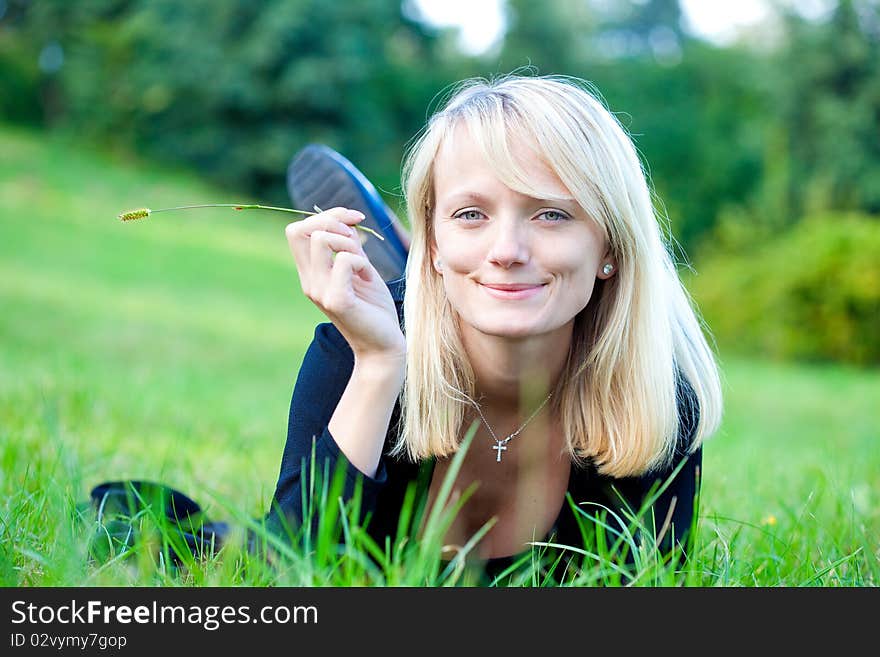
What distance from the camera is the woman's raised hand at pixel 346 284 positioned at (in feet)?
5.98

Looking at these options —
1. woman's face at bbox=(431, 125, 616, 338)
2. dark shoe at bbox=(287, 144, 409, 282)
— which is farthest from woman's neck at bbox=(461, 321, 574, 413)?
dark shoe at bbox=(287, 144, 409, 282)

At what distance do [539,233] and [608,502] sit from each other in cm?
69

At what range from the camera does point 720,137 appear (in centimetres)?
3209

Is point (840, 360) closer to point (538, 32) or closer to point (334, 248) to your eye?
point (334, 248)

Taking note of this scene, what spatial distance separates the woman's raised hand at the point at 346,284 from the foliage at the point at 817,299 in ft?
45.4

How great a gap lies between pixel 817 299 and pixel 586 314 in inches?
541

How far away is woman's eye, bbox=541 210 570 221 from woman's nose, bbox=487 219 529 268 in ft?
0.19

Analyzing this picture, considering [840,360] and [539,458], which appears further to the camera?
[840,360]

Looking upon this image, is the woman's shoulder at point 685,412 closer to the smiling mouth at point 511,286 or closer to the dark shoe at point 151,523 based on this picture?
the smiling mouth at point 511,286

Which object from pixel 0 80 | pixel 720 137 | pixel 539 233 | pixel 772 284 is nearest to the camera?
pixel 539 233

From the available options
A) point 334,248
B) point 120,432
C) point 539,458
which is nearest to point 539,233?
point 334,248

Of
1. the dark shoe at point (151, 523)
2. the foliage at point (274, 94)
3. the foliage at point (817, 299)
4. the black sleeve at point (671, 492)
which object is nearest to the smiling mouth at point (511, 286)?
the black sleeve at point (671, 492)

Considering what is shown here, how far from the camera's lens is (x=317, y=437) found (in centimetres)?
206

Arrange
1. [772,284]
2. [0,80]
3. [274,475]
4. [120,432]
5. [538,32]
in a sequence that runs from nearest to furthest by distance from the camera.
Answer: [274,475] < [120,432] < [772,284] < [0,80] < [538,32]
